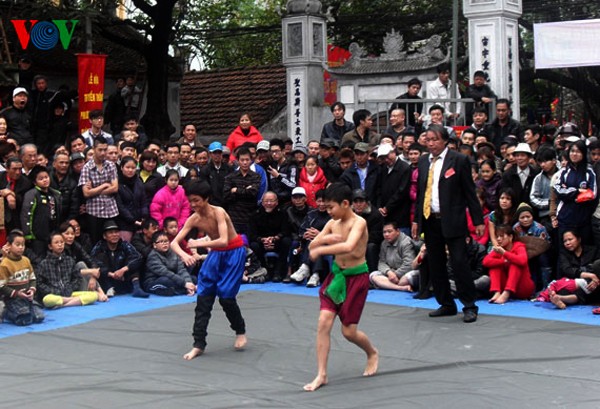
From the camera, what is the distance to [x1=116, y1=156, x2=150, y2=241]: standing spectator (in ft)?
39.3

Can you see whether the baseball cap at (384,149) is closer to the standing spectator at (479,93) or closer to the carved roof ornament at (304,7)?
the standing spectator at (479,93)

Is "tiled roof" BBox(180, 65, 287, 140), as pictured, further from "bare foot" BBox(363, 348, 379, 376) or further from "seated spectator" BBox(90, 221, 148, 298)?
"bare foot" BBox(363, 348, 379, 376)

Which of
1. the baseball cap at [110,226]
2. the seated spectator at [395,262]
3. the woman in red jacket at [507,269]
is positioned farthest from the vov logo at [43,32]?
the woman in red jacket at [507,269]

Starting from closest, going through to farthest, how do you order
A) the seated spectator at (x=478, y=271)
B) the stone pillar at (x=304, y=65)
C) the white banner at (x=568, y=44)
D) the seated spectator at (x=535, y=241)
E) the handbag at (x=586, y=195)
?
the handbag at (x=586, y=195) < the seated spectator at (x=535, y=241) < the seated spectator at (x=478, y=271) < the white banner at (x=568, y=44) < the stone pillar at (x=304, y=65)

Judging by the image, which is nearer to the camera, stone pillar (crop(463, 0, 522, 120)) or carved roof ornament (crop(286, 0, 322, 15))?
stone pillar (crop(463, 0, 522, 120))

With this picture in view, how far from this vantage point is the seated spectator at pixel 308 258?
1205 centimetres

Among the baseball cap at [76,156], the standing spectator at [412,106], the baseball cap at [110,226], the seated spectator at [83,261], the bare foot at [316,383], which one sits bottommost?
the bare foot at [316,383]

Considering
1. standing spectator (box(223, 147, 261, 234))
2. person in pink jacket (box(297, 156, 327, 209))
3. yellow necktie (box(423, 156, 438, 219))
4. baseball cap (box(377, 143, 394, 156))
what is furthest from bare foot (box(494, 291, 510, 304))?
standing spectator (box(223, 147, 261, 234))

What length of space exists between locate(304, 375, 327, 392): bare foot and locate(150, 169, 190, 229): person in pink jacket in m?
5.43

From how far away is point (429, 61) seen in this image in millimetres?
16859

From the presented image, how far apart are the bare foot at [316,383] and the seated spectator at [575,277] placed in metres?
3.76

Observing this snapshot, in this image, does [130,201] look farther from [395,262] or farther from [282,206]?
[395,262]

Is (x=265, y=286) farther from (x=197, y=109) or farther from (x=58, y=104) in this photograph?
(x=197, y=109)

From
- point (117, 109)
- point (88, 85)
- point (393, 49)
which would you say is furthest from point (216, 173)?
point (393, 49)
